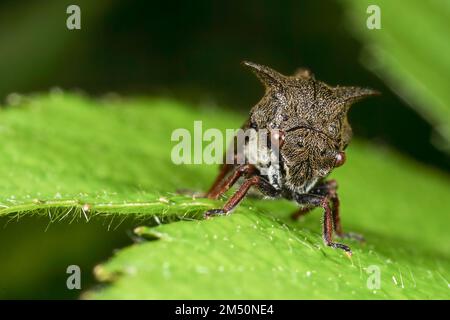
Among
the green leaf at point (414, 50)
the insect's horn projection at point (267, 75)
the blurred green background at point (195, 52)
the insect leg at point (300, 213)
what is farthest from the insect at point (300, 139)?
the blurred green background at point (195, 52)

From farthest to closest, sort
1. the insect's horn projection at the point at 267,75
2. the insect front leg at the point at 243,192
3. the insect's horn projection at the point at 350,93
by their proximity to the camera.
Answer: the insect's horn projection at the point at 350,93
the insect's horn projection at the point at 267,75
the insect front leg at the point at 243,192

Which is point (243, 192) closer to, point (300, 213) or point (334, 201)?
point (334, 201)

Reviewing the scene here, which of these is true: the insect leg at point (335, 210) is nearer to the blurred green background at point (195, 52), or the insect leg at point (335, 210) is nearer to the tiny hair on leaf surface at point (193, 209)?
the tiny hair on leaf surface at point (193, 209)

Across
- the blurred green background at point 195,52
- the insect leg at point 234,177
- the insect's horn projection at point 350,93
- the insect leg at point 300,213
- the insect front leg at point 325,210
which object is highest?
the blurred green background at point 195,52

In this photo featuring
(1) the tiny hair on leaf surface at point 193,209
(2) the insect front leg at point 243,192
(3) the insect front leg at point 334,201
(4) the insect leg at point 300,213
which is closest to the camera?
(1) the tiny hair on leaf surface at point 193,209

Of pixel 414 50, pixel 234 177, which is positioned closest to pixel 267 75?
pixel 234 177
